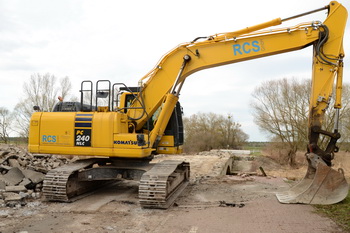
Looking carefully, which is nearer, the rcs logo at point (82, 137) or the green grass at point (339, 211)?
the green grass at point (339, 211)

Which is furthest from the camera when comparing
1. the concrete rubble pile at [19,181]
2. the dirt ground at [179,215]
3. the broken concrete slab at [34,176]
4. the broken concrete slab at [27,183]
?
the broken concrete slab at [34,176]

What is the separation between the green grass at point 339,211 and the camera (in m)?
5.73

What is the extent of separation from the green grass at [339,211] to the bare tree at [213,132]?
38.4m

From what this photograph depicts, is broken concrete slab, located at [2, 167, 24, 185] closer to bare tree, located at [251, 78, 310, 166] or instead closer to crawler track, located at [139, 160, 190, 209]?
crawler track, located at [139, 160, 190, 209]

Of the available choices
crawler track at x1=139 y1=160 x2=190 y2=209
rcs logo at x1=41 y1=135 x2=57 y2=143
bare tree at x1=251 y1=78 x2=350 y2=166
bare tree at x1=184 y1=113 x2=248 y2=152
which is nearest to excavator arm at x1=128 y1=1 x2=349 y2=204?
crawler track at x1=139 y1=160 x2=190 y2=209

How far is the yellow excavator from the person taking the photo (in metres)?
7.48

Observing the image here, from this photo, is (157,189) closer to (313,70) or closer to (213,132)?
(313,70)

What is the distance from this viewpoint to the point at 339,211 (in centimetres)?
646

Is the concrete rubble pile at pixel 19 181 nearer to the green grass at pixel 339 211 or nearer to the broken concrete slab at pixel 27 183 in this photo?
the broken concrete slab at pixel 27 183

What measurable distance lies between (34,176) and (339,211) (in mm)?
8050

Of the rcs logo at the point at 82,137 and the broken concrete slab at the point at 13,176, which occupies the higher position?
the rcs logo at the point at 82,137

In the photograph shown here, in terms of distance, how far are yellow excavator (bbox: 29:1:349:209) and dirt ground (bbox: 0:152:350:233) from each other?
435mm


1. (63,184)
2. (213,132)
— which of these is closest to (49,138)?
(63,184)

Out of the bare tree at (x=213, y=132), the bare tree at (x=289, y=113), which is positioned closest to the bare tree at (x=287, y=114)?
the bare tree at (x=289, y=113)
